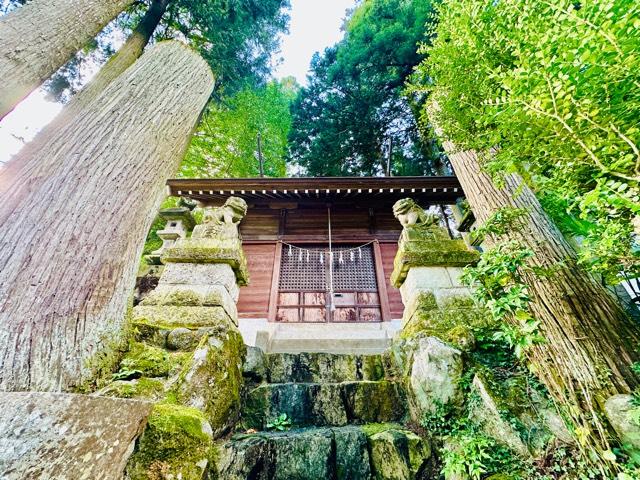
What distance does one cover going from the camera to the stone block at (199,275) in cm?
325

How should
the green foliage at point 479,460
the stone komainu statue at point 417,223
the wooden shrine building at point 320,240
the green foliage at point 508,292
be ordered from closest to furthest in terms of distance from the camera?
the green foliage at point 479,460
the green foliage at point 508,292
the stone komainu statue at point 417,223
the wooden shrine building at point 320,240

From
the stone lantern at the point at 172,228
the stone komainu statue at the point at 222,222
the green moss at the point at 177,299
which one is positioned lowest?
the green moss at the point at 177,299

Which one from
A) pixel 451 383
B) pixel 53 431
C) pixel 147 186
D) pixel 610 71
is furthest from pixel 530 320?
pixel 147 186

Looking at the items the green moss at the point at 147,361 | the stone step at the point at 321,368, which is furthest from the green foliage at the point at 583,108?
the green moss at the point at 147,361

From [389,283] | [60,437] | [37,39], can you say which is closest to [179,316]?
[60,437]

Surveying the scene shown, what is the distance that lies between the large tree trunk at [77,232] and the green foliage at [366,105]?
795 cm

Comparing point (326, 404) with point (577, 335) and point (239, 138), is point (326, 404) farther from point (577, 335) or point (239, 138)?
point (239, 138)

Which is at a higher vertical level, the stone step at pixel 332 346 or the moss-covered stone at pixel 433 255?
the moss-covered stone at pixel 433 255

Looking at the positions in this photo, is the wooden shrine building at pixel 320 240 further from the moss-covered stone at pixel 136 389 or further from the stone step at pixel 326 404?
the moss-covered stone at pixel 136 389

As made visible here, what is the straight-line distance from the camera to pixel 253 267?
23.6 ft

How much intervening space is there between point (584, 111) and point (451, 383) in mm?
2132

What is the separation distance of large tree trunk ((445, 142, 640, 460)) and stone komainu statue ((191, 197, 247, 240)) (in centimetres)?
323

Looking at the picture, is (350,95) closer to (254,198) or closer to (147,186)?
(254,198)

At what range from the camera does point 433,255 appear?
349 cm
